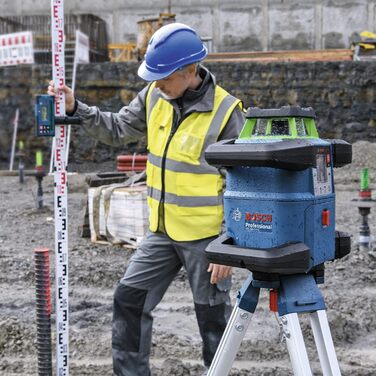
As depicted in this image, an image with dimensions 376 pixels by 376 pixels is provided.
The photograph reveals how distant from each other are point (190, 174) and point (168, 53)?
575 mm

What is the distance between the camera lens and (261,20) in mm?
26234

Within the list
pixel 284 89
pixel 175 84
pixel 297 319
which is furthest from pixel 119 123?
pixel 284 89

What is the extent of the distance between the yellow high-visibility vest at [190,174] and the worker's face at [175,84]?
12cm

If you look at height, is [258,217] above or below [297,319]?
above

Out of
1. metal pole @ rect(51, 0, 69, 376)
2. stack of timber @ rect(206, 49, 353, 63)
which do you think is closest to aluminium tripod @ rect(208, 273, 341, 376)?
metal pole @ rect(51, 0, 69, 376)

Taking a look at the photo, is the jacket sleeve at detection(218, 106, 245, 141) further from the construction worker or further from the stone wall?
the stone wall

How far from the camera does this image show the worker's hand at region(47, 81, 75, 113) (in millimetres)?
3207

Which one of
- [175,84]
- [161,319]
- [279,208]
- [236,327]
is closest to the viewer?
[279,208]

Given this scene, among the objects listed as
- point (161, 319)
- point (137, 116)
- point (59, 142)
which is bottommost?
point (161, 319)

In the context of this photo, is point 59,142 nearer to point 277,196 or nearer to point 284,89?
point 277,196

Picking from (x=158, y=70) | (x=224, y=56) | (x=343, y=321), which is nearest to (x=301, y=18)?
(x=224, y=56)

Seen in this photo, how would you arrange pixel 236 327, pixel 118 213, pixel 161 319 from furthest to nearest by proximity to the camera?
pixel 118 213 → pixel 161 319 → pixel 236 327

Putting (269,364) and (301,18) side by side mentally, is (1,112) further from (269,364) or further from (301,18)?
(269,364)

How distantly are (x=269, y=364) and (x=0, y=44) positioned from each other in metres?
17.3
